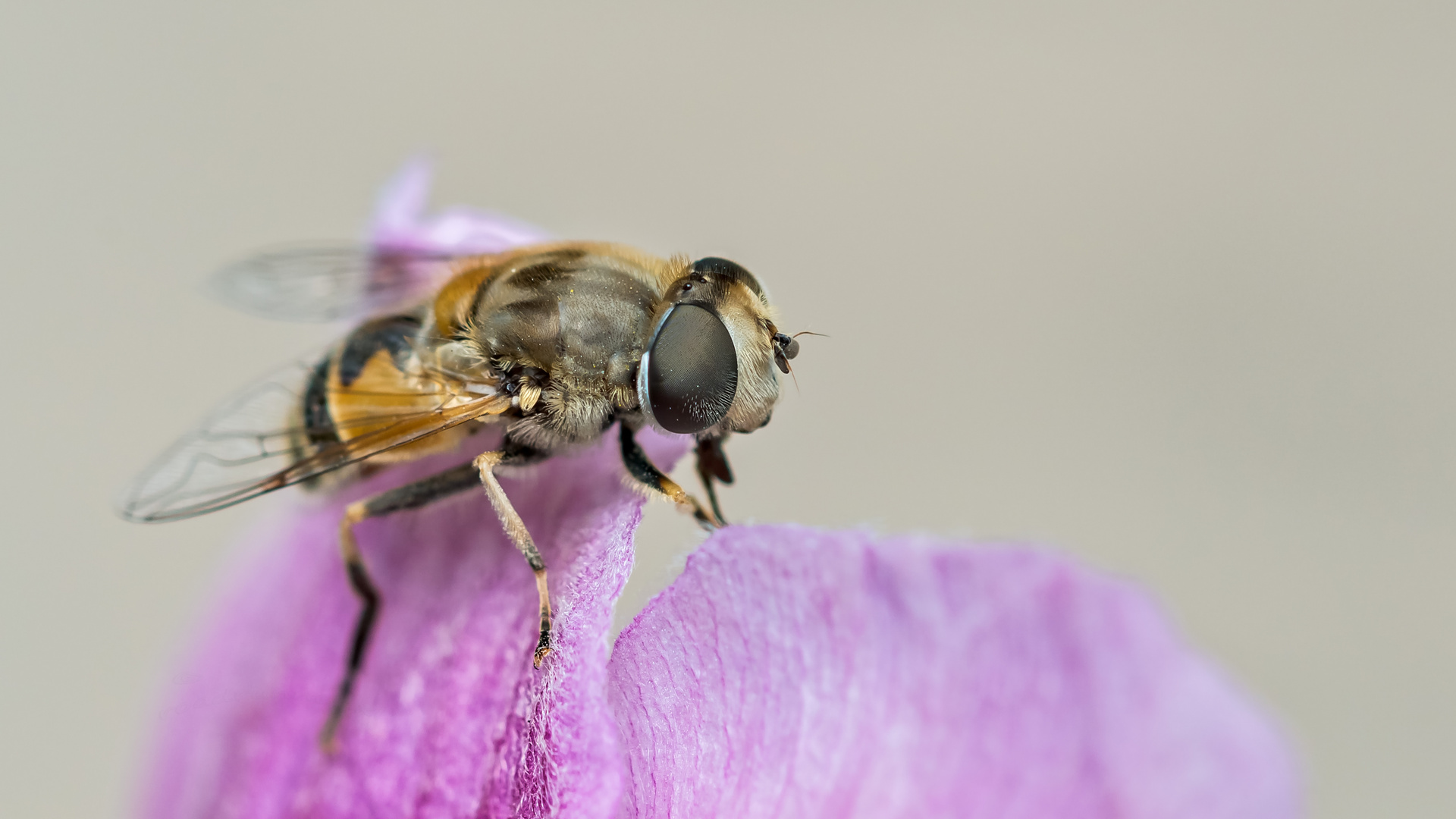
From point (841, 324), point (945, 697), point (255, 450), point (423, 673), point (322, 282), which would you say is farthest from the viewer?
point (841, 324)

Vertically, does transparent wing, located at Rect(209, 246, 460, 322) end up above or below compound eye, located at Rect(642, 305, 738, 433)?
below

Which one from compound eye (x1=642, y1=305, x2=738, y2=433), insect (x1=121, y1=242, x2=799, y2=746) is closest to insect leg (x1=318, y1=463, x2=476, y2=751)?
insect (x1=121, y1=242, x2=799, y2=746)

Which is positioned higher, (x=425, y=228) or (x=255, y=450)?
(x=425, y=228)

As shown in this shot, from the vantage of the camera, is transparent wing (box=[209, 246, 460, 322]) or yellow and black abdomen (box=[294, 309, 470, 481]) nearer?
yellow and black abdomen (box=[294, 309, 470, 481])

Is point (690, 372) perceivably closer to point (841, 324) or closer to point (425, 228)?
point (425, 228)

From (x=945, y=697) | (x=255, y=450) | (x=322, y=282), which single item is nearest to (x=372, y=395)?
(x=255, y=450)

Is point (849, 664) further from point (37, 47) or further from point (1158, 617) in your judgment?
point (37, 47)

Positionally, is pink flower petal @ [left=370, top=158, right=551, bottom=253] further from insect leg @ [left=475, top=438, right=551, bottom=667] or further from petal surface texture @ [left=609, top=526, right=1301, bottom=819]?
petal surface texture @ [left=609, top=526, right=1301, bottom=819]
